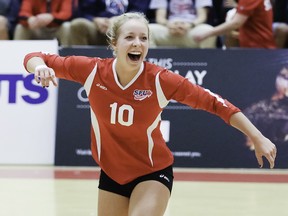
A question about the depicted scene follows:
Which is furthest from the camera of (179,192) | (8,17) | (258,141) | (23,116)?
(8,17)

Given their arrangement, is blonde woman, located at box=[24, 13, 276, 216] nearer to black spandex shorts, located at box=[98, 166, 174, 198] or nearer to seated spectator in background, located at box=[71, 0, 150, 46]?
black spandex shorts, located at box=[98, 166, 174, 198]

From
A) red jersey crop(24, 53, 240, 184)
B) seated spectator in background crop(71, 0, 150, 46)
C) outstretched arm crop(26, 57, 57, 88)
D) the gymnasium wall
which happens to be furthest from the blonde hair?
seated spectator in background crop(71, 0, 150, 46)

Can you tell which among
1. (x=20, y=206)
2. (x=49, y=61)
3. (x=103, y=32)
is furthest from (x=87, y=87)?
(x=103, y=32)

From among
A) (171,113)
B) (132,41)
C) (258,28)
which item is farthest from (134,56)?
(258,28)

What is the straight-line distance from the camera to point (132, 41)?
4.17m

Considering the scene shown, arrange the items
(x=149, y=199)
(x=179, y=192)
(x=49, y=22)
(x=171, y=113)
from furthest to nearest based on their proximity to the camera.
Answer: (x=49, y=22), (x=171, y=113), (x=179, y=192), (x=149, y=199)

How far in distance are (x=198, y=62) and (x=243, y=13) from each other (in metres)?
0.82

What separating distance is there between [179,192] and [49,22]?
11.6ft

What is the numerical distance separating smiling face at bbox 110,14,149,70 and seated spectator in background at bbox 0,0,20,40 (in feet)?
18.5

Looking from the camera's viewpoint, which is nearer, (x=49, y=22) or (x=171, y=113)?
(x=171, y=113)

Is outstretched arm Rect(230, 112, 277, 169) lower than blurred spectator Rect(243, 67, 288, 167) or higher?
higher

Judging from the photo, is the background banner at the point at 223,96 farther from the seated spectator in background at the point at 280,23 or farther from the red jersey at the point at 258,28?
the seated spectator in background at the point at 280,23

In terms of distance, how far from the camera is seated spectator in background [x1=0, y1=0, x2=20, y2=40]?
9625 millimetres

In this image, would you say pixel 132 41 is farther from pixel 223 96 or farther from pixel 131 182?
pixel 223 96
